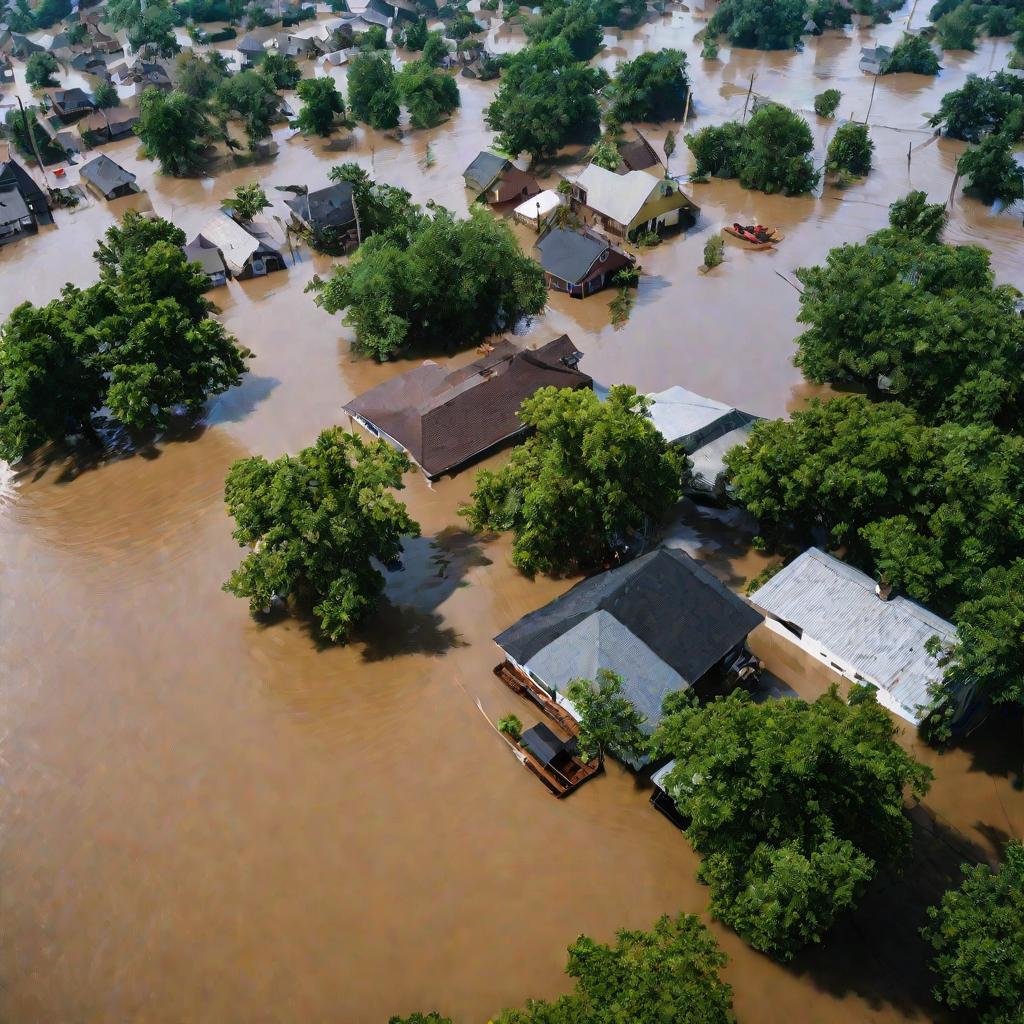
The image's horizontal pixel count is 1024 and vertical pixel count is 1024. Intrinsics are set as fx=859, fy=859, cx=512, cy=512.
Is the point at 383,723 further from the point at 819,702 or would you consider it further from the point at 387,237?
the point at 387,237

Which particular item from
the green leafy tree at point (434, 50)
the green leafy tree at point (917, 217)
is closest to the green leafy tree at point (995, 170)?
the green leafy tree at point (917, 217)

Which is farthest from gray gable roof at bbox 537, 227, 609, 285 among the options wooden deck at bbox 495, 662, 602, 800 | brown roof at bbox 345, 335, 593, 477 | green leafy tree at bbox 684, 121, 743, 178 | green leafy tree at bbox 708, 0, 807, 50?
green leafy tree at bbox 708, 0, 807, 50

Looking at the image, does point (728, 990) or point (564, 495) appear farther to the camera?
point (564, 495)

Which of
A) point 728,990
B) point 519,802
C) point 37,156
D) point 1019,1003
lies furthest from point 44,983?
point 37,156

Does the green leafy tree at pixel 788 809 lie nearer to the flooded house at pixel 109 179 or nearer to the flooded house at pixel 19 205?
the flooded house at pixel 19 205

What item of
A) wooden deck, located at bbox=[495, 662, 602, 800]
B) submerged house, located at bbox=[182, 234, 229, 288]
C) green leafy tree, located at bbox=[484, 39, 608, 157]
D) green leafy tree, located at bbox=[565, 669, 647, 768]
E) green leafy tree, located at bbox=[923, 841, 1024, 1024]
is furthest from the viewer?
green leafy tree, located at bbox=[484, 39, 608, 157]

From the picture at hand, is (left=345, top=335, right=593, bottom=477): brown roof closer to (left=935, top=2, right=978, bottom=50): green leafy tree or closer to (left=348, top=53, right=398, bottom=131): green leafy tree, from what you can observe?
(left=348, top=53, right=398, bottom=131): green leafy tree
